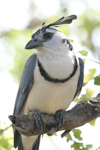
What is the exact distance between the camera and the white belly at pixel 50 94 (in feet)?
17.0

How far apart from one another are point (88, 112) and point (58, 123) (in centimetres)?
63

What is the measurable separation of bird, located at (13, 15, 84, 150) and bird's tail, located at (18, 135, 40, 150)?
1.33ft

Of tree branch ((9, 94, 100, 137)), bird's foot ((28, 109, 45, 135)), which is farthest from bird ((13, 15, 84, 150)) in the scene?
tree branch ((9, 94, 100, 137))

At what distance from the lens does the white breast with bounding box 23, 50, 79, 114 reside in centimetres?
512

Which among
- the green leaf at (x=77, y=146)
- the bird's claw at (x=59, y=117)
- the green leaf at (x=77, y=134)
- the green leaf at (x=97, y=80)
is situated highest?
the green leaf at (x=97, y=80)

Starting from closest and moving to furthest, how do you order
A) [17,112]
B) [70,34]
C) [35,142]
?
1. [17,112]
2. [35,142]
3. [70,34]

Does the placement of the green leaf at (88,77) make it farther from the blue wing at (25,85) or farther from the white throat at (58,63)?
the blue wing at (25,85)

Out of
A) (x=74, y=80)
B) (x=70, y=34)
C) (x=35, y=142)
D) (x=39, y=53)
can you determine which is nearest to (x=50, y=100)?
(x=74, y=80)

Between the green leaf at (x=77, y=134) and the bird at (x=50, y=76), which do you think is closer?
the green leaf at (x=77, y=134)

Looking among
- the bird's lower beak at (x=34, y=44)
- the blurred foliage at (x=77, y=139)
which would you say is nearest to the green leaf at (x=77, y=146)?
the blurred foliage at (x=77, y=139)

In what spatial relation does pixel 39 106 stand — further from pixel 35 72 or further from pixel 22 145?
pixel 22 145

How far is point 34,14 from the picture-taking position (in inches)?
435

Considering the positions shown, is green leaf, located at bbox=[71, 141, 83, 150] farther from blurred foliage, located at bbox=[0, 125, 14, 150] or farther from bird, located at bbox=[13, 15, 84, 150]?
blurred foliage, located at bbox=[0, 125, 14, 150]

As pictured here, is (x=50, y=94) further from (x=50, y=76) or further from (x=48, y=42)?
(x=48, y=42)
